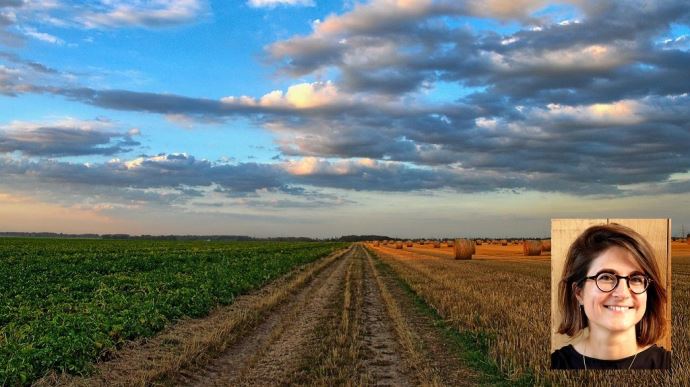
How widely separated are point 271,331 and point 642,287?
11.6m

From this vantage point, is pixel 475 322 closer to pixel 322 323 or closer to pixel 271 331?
pixel 322 323

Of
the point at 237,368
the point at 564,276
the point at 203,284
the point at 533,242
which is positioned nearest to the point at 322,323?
the point at 237,368

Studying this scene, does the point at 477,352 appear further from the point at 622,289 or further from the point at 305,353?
the point at 622,289

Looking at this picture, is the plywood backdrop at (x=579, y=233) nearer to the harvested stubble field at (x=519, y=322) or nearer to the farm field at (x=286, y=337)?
the harvested stubble field at (x=519, y=322)

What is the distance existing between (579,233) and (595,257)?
0.23 metres

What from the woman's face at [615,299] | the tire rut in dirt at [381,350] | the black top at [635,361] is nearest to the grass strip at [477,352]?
the tire rut in dirt at [381,350]

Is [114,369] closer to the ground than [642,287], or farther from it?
closer to the ground

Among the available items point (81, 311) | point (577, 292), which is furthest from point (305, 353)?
point (577, 292)

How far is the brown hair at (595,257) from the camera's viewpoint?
14.2 feet

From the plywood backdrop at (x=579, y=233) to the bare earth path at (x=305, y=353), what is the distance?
5.13 meters

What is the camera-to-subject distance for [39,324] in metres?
13.6

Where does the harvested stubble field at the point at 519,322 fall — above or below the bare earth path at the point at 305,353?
above

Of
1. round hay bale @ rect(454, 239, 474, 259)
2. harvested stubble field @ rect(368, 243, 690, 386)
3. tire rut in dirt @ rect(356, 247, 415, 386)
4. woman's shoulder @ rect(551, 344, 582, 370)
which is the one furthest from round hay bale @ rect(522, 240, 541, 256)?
woman's shoulder @ rect(551, 344, 582, 370)

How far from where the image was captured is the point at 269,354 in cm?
1197
